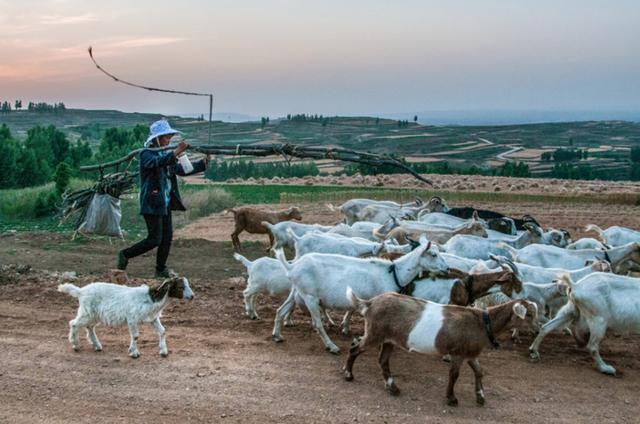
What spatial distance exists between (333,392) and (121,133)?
Result: 45011 millimetres

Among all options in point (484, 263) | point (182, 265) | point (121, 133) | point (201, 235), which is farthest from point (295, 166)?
point (484, 263)

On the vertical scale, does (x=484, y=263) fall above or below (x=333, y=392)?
above

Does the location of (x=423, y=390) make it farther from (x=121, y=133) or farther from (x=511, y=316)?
(x=121, y=133)

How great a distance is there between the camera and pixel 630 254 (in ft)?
36.5

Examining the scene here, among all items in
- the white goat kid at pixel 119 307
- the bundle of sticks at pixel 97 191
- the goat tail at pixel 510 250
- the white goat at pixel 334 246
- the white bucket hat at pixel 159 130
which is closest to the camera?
the white goat kid at pixel 119 307

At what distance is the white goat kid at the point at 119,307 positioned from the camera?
7.87 metres

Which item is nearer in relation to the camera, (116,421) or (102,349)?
(116,421)

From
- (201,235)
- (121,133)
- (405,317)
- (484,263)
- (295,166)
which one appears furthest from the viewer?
(295,166)

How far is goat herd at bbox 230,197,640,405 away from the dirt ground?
0.89 ft

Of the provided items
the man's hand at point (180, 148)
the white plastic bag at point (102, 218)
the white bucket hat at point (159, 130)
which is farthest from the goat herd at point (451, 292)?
the white plastic bag at point (102, 218)

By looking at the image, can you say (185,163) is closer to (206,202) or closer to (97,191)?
(97,191)

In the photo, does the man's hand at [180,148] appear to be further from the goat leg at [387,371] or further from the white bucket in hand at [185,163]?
the goat leg at [387,371]

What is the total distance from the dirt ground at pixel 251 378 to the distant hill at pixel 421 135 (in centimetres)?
5839

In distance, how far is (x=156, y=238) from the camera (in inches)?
430
